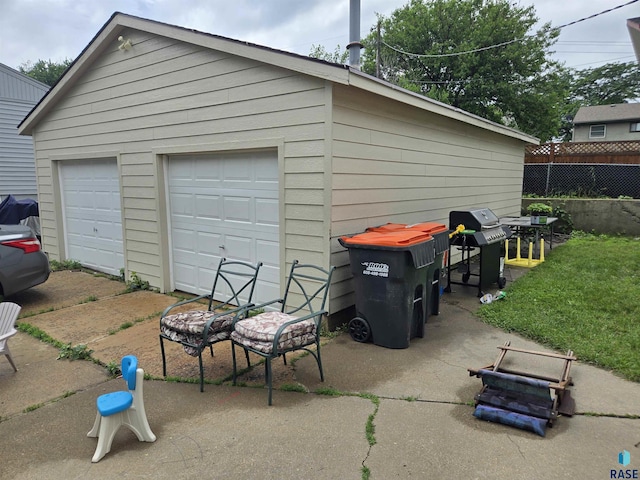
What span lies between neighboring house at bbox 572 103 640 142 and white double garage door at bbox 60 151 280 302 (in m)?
32.4

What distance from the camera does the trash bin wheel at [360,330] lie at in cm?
430

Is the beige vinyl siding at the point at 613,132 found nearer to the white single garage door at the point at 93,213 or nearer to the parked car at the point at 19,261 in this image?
the white single garage door at the point at 93,213

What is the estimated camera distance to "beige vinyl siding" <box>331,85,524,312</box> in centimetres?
455

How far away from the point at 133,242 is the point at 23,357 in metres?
2.94

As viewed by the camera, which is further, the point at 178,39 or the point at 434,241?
the point at 178,39

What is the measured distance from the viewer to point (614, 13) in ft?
34.2

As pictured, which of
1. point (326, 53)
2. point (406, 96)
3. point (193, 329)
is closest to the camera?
point (193, 329)

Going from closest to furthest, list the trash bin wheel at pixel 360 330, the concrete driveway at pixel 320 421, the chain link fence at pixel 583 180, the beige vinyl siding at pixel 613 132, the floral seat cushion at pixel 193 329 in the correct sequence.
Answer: the concrete driveway at pixel 320 421 < the floral seat cushion at pixel 193 329 < the trash bin wheel at pixel 360 330 < the chain link fence at pixel 583 180 < the beige vinyl siding at pixel 613 132

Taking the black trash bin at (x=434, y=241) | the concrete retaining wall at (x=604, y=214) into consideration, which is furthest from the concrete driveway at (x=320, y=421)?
the concrete retaining wall at (x=604, y=214)

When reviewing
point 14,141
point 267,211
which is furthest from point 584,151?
point 14,141

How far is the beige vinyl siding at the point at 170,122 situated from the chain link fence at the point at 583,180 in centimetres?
1165

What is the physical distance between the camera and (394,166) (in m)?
5.53

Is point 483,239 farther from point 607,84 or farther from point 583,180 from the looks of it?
point 607,84

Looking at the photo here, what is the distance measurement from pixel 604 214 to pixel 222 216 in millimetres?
10717
